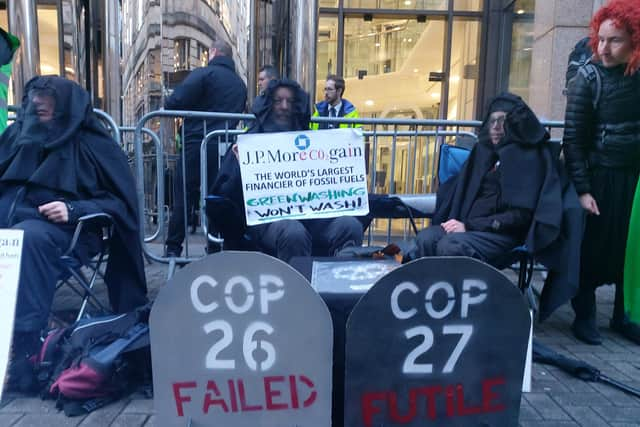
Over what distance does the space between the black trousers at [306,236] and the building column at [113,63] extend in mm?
6620

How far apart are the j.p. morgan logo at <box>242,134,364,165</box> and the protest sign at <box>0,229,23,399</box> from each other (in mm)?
1417

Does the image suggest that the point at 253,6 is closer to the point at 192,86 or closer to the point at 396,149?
the point at 192,86

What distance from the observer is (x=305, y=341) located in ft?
4.84

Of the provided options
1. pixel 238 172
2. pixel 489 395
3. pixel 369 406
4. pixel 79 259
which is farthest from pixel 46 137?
pixel 489 395

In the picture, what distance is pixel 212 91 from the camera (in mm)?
4914

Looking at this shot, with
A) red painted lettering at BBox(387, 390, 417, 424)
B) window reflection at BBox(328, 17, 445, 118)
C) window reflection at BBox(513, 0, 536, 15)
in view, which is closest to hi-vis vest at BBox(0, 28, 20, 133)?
red painted lettering at BBox(387, 390, 417, 424)

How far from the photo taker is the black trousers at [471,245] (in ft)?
9.37

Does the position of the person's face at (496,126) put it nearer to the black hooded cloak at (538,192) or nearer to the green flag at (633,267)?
the black hooded cloak at (538,192)

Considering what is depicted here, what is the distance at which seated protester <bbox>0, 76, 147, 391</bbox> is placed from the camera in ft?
9.14

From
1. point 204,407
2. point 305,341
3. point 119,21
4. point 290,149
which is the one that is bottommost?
point 204,407

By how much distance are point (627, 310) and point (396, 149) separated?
2.43 m

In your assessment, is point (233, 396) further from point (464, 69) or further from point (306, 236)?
point (464, 69)

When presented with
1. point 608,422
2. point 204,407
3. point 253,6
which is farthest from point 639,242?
point 253,6

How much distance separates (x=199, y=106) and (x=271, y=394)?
4.00 metres
